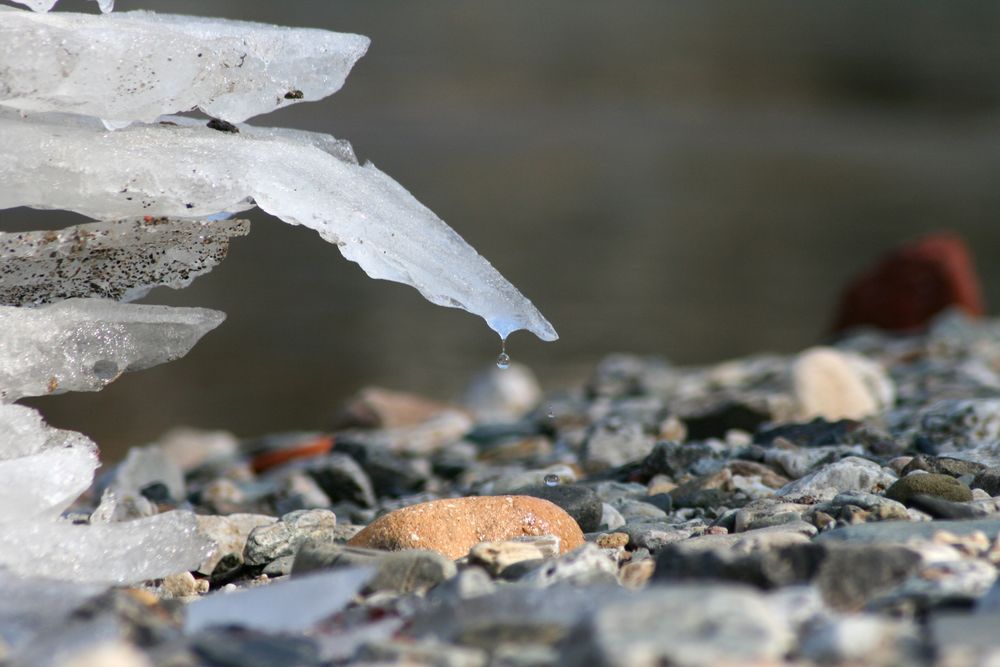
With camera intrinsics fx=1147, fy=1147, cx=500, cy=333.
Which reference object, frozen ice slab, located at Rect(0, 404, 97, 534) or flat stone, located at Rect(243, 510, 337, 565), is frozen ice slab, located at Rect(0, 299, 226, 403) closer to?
frozen ice slab, located at Rect(0, 404, 97, 534)

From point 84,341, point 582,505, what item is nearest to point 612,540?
point 582,505

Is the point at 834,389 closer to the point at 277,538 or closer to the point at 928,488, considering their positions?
the point at 928,488

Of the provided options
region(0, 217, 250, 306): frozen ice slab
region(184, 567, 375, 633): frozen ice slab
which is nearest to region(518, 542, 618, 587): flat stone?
region(184, 567, 375, 633): frozen ice slab

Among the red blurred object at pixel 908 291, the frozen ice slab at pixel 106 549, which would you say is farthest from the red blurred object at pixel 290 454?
the red blurred object at pixel 908 291

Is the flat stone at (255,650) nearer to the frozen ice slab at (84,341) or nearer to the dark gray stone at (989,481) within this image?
the frozen ice slab at (84,341)

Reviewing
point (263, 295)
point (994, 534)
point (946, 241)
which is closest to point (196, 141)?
point (994, 534)

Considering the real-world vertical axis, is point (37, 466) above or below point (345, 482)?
above
